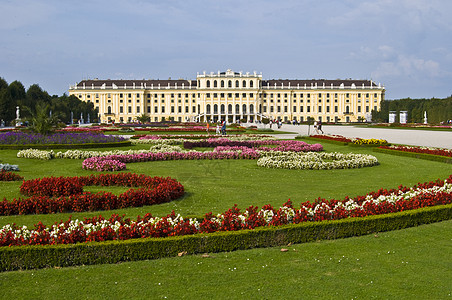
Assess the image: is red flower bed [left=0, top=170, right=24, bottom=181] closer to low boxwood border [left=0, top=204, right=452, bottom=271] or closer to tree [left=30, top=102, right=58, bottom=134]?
low boxwood border [left=0, top=204, right=452, bottom=271]

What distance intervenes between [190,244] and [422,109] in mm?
60879

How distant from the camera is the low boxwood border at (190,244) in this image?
13.6 ft

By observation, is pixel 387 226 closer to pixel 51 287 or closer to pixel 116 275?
pixel 116 275

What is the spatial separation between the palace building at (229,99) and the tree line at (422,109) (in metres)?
12.3

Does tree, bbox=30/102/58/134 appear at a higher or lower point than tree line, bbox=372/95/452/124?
lower

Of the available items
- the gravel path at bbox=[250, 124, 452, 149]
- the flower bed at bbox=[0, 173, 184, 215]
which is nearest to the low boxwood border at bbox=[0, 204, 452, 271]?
the flower bed at bbox=[0, 173, 184, 215]

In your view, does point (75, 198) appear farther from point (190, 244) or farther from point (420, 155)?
point (420, 155)

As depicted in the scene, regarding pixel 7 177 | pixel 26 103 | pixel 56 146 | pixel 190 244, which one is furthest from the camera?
pixel 26 103

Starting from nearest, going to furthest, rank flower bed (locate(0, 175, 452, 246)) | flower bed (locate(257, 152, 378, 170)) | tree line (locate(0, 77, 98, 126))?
flower bed (locate(0, 175, 452, 246))
flower bed (locate(257, 152, 378, 170))
tree line (locate(0, 77, 98, 126))

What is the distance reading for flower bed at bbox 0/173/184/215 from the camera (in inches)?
239

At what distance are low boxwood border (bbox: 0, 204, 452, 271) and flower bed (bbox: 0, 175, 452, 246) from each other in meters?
0.13

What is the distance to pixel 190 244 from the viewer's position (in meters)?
4.50

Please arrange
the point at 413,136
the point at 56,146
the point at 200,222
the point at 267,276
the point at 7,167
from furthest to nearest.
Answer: the point at 413,136, the point at 56,146, the point at 7,167, the point at 200,222, the point at 267,276

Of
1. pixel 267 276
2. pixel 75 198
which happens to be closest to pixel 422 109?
pixel 75 198
